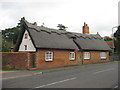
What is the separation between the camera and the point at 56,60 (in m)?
26.5

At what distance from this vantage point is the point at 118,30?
486 cm

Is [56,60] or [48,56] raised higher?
[48,56]

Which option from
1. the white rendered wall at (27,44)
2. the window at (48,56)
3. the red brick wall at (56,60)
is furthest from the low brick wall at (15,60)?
the window at (48,56)

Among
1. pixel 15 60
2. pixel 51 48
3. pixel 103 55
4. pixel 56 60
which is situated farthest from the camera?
pixel 103 55

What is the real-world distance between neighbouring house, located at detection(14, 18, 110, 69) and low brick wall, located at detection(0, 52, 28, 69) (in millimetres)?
731

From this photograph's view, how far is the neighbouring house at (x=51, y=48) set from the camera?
947 inches

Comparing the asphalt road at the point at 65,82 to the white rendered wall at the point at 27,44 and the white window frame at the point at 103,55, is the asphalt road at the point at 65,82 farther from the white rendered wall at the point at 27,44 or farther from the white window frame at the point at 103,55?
the white window frame at the point at 103,55

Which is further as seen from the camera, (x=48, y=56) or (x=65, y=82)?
(x=48, y=56)

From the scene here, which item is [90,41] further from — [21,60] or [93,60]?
[21,60]

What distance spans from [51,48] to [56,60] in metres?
2.18

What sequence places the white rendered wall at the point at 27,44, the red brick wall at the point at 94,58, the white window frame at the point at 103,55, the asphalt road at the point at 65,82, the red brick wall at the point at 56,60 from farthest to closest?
the white window frame at the point at 103,55
the red brick wall at the point at 94,58
the white rendered wall at the point at 27,44
the red brick wall at the point at 56,60
the asphalt road at the point at 65,82

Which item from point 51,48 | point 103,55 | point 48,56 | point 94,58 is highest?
point 51,48

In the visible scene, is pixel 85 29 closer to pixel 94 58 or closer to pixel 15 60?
pixel 94 58

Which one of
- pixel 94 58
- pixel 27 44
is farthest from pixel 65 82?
pixel 94 58
